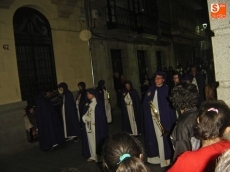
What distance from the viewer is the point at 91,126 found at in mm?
6426

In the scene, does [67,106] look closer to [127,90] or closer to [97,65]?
[127,90]

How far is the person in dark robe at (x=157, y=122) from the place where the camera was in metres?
5.65

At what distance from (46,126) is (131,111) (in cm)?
259

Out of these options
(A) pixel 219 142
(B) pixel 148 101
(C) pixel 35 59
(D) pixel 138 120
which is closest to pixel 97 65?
(C) pixel 35 59

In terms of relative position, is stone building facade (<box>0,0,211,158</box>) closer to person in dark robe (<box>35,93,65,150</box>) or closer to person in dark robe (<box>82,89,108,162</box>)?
person in dark robe (<box>35,93,65,150</box>)

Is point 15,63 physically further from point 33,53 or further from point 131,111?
point 131,111

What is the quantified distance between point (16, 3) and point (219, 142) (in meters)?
8.44

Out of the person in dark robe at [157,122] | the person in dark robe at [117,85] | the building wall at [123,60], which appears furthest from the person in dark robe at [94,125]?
the person in dark robe at [117,85]

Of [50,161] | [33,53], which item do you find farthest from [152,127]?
[33,53]

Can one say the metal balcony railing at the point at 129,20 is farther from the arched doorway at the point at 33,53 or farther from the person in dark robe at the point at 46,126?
the person in dark robe at the point at 46,126

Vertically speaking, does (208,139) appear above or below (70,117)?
above

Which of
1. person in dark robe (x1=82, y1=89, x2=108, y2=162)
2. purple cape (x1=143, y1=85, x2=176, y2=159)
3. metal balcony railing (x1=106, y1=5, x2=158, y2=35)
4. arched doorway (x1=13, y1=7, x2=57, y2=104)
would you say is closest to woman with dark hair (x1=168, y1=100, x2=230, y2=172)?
purple cape (x1=143, y1=85, x2=176, y2=159)

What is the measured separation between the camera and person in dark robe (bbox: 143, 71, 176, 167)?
5.65 metres

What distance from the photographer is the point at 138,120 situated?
8.64 m
